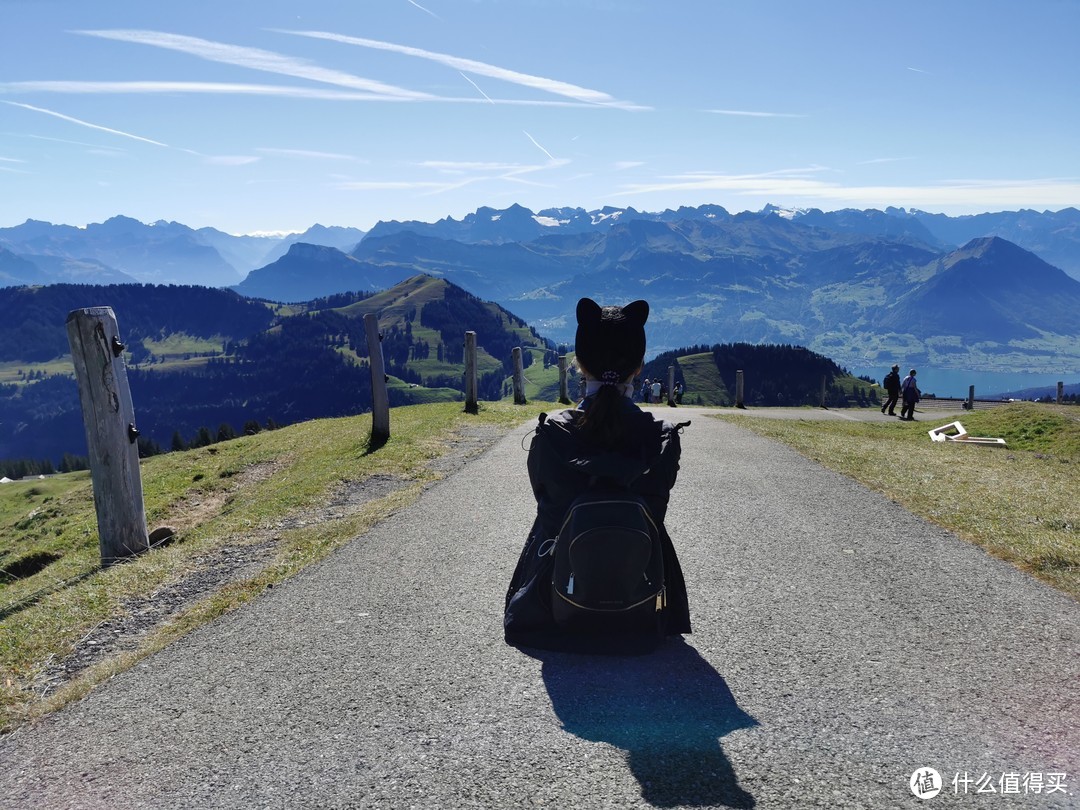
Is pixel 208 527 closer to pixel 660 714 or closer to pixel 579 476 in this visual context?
pixel 579 476

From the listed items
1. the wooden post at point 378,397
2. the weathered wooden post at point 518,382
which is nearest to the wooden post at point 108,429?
the wooden post at point 378,397

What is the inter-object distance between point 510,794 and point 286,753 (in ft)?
4.91

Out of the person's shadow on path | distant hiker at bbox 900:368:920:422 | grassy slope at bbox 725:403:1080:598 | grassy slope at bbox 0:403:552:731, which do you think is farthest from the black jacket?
distant hiker at bbox 900:368:920:422

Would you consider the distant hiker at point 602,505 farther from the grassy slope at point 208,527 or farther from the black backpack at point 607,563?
the grassy slope at point 208,527

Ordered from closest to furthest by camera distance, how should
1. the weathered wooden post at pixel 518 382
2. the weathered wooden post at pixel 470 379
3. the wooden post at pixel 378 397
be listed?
the wooden post at pixel 378 397 → the weathered wooden post at pixel 470 379 → the weathered wooden post at pixel 518 382

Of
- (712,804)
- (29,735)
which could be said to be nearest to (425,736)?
(712,804)

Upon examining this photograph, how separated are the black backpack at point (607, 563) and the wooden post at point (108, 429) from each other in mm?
7089

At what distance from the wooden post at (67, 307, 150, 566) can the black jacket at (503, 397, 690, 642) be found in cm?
662

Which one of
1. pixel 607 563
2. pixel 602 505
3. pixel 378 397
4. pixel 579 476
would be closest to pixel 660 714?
pixel 607 563

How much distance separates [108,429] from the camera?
972cm

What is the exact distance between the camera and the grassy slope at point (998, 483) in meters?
8.55

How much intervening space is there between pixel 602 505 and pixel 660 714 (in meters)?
1.46

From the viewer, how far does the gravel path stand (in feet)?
13.4

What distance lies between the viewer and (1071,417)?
27.0 m
